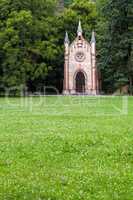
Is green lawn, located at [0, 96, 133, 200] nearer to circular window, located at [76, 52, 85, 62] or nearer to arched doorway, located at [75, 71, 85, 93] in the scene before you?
arched doorway, located at [75, 71, 85, 93]

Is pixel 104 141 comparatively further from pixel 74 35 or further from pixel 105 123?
pixel 74 35

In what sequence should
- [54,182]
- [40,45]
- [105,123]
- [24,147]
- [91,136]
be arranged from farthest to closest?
[40,45], [105,123], [91,136], [24,147], [54,182]

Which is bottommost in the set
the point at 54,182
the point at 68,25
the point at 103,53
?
the point at 54,182

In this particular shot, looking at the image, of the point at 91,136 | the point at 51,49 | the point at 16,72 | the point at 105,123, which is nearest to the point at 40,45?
the point at 51,49

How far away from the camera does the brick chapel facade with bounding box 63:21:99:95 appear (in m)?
55.6

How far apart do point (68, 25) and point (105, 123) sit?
146 feet

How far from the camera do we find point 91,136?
1288 cm

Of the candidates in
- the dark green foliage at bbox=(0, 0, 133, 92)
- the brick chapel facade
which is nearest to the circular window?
the brick chapel facade

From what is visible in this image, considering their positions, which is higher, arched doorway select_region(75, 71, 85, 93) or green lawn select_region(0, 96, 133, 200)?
arched doorway select_region(75, 71, 85, 93)

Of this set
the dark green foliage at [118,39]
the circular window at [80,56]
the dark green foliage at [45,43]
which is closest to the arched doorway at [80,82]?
the circular window at [80,56]

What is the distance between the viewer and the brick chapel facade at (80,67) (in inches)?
2189

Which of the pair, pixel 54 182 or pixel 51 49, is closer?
pixel 54 182

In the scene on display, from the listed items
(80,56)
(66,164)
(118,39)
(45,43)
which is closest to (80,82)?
(80,56)

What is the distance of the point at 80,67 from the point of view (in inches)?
2215
